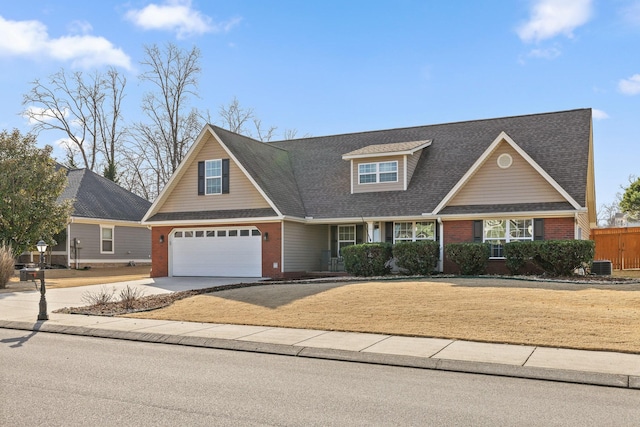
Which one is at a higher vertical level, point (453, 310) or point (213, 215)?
point (213, 215)

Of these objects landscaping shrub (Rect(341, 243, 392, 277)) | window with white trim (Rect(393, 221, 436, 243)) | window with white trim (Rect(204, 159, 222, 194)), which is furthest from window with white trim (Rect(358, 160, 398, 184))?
window with white trim (Rect(204, 159, 222, 194))

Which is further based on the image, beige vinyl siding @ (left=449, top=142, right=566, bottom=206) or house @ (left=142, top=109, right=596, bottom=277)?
house @ (left=142, top=109, right=596, bottom=277)

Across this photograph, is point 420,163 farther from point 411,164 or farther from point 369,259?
point 369,259

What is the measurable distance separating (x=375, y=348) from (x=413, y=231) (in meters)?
15.0

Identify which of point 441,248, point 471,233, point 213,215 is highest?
point 213,215

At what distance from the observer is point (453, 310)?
41.8 ft

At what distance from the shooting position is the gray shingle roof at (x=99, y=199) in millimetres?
34438

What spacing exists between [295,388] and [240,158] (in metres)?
18.6

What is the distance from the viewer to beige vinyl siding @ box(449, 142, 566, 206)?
2159cm

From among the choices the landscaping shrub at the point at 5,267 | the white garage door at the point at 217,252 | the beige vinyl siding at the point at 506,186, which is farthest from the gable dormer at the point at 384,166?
the landscaping shrub at the point at 5,267

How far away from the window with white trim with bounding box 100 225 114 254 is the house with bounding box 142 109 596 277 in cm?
956

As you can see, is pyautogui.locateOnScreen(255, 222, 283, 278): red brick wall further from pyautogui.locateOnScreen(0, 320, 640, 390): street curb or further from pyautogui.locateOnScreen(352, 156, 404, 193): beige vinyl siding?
pyautogui.locateOnScreen(0, 320, 640, 390): street curb

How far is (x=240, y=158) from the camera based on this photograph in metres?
25.2

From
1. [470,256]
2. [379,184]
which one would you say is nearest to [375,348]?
[470,256]
